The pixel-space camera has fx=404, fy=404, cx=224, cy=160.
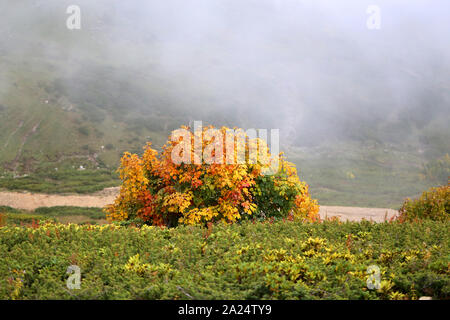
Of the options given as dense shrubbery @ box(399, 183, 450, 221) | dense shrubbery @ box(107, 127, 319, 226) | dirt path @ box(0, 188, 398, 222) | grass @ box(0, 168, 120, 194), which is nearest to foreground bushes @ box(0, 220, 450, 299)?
dense shrubbery @ box(107, 127, 319, 226)

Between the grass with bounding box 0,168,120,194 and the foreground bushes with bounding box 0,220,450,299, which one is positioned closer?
the foreground bushes with bounding box 0,220,450,299

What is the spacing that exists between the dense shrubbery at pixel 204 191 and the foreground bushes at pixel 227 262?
1.48m

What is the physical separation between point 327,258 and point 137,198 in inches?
186

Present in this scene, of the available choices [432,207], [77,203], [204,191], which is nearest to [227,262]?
[204,191]

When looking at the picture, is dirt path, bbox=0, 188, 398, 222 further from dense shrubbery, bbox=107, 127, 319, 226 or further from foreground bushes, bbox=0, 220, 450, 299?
foreground bushes, bbox=0, 220, 450, 299

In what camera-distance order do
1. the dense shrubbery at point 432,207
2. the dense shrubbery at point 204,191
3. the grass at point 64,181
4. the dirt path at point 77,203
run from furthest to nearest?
the grass at point 64,181, the dirt path at point 77,203, the dense shrubbery at point 432,207, the dense shrubbery at point 204,191

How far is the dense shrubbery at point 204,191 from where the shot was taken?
277 inches

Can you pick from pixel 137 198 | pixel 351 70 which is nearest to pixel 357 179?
pixel 137 198

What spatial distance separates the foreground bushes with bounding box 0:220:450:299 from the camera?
10.5 ft

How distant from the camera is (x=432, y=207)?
821 centimetres

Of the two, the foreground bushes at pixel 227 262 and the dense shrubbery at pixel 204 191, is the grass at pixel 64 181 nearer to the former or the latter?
the dense shrubbery at pixel 204 191

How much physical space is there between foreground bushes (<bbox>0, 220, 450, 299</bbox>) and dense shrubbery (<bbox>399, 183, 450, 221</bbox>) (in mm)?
2762

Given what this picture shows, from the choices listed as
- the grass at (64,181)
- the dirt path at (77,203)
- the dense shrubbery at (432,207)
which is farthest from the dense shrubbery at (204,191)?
the grass at (64,181)

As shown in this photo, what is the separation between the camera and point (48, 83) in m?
56.3
